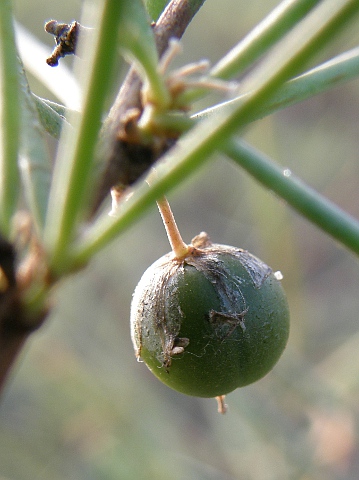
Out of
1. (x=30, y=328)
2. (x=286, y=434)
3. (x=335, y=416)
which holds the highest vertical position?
(x=30, y=328)

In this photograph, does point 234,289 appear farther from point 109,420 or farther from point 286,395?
point 109,420

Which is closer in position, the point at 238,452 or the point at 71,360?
the point at 238,452

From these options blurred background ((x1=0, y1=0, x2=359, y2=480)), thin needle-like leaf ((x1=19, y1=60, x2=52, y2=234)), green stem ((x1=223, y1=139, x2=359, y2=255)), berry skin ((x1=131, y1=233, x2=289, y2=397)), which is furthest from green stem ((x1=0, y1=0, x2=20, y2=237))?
blurred background ((x1=0, y1=0, x2=359, y2=480))

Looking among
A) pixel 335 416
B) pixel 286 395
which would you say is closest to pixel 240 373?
pixel 286 395

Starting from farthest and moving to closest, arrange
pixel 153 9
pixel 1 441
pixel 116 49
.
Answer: pixel 1 441 < pixel 153 9 < pixel 116 49

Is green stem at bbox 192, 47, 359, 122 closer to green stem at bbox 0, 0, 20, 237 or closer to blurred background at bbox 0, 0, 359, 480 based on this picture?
green stem at bbox 0, 0, 20, 237

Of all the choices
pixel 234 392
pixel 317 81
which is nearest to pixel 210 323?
pixel 317 81
